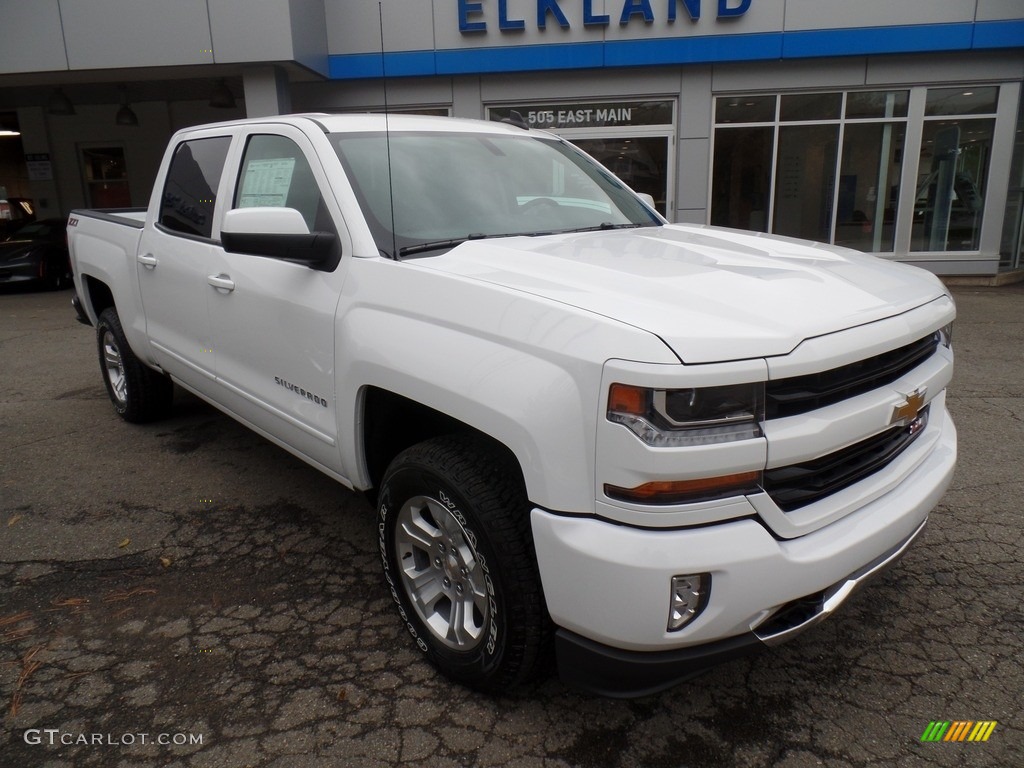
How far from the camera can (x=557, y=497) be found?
192 cm

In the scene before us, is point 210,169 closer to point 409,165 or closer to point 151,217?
point 151,217

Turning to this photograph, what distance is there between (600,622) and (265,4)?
11.4m

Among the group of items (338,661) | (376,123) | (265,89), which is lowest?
(338,661)

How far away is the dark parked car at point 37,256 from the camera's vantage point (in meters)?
13.3

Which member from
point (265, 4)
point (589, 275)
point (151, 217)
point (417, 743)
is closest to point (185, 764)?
point (417, 743)

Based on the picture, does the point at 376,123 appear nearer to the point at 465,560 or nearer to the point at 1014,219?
the point at 465,560

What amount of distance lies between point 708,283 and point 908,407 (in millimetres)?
720

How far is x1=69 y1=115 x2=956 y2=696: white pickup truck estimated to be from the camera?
6.02ft

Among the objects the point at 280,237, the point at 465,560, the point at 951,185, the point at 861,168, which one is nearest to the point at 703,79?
the point at 861,168

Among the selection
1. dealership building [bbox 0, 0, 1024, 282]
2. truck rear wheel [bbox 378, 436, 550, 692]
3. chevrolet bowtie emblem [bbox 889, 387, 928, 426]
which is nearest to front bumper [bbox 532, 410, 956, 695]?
truck rear wheel [bbox 378, 436, 550, 692]

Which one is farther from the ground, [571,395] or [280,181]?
[280,181]

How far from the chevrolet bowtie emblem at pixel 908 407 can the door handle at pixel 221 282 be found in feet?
8.96

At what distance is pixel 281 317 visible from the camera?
3029 mm

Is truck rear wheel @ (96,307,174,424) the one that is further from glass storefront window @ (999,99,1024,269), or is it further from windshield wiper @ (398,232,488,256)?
glass storefront window @ (999,99,1024,269)
